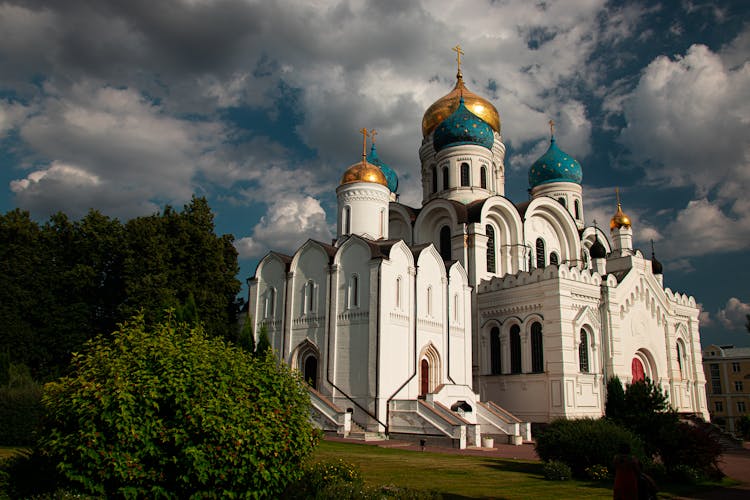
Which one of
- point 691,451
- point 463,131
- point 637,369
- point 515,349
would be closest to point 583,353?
point 515,349

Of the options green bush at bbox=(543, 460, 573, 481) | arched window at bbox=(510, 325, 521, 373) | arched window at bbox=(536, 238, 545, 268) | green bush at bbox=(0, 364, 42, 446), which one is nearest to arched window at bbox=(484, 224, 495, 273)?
arched window at bbox=(536, 238, 545, 268)

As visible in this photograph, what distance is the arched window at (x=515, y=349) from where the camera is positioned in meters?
27.6

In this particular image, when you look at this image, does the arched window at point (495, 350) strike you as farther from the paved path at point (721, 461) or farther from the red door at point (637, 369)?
the red door at point (637, 369)

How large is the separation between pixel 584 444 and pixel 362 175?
61.4 ft

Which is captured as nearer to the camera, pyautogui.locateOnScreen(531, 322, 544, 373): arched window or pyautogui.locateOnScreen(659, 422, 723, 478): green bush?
pyautogui.locateOnScreen(659, 422, 723, 478): green bush

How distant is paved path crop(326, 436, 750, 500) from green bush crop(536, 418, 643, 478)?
1796 mm

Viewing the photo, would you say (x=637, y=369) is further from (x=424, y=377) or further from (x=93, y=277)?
(x=93, y=277)

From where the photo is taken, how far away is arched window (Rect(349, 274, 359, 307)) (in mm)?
24422

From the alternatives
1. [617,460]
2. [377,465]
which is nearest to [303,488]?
[617,460]

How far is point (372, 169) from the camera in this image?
99.1ft

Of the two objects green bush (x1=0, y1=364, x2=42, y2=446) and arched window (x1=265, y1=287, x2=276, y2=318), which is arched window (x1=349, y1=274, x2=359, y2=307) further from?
green bush (x1=0, y1=364, x2=42, y2=446)

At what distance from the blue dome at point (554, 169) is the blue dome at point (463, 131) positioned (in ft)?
23.7

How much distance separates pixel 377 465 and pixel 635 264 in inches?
810

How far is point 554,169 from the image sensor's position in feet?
132
